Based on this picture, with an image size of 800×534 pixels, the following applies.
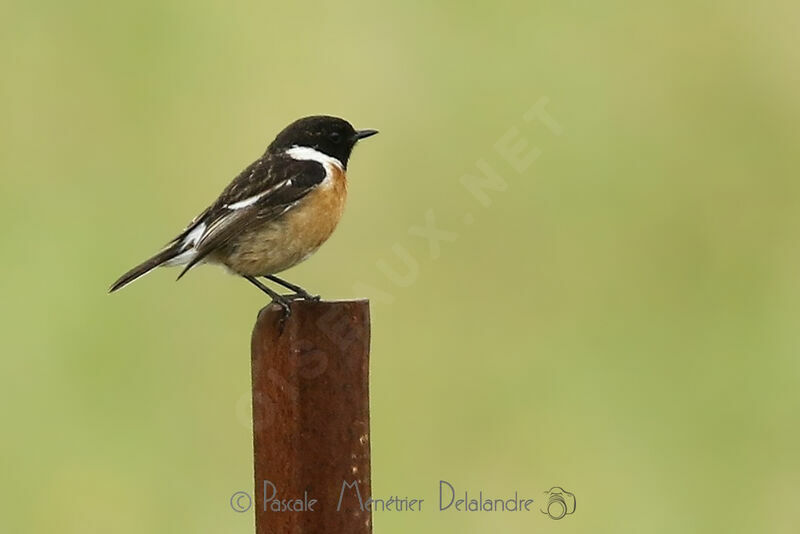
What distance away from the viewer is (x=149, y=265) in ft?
18.8

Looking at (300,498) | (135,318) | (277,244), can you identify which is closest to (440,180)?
(135,318)

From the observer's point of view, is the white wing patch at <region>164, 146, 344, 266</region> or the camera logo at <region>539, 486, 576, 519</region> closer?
the white wing patch at <region>164, 146, 344, 266</region>

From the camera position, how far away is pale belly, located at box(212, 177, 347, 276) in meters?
5.97

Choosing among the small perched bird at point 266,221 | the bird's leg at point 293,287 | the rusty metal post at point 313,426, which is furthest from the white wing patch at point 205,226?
the rusty metal post at point 313,426

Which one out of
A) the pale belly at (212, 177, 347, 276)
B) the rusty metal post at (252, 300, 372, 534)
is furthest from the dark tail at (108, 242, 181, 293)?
the rusty metal post at (252, 300, 372, 534)

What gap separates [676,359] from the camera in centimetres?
921

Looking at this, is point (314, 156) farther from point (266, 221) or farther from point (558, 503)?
point (558, 503)

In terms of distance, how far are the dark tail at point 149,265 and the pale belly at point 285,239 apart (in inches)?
9.4

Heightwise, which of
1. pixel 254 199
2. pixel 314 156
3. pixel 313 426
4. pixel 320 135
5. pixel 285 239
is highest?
pixel 320 135

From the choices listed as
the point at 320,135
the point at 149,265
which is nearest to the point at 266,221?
the point at 149,265

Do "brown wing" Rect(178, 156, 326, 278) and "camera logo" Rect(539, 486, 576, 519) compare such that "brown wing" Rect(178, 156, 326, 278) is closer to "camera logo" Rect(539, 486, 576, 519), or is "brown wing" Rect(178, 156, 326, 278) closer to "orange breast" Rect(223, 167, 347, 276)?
"orange breast" Rect(223, 167, 347, 276)

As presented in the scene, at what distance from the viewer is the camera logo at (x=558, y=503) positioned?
7.76m

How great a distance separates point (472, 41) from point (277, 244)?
5.67 m

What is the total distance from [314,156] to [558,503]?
2767 millimetres
